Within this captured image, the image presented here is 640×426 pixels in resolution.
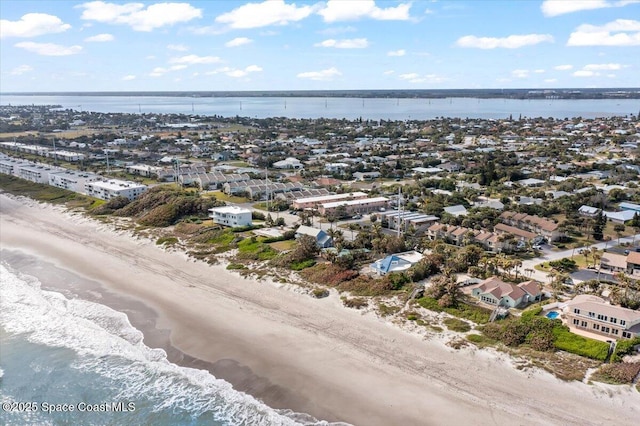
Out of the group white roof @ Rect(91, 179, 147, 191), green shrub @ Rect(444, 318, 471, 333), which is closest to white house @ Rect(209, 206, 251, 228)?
white roof @ Rect(91, 179, 147, 191)

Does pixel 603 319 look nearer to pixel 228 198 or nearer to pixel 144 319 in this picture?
pixel 144 319

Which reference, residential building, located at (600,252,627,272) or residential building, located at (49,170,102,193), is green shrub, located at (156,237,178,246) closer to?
residential building, located at (49,170,102,193)

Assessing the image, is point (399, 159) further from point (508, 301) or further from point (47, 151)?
point (47, 151)

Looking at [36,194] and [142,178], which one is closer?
[36,194]

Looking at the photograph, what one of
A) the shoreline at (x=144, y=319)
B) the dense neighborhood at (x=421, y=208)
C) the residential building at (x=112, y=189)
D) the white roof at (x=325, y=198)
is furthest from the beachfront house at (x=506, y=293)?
the residential building at (x=112, y=189)

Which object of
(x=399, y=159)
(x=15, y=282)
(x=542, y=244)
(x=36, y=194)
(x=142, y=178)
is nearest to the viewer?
(x=15, y=282)

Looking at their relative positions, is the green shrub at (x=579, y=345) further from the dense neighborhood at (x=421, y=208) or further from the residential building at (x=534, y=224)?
the residential building at (x=534, y=224)

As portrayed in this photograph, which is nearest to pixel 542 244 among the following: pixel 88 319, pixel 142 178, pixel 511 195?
pixel 511 195
